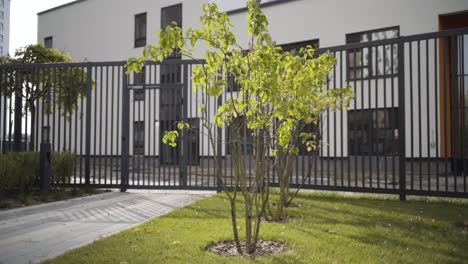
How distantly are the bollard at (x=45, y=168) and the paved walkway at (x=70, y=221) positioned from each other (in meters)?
0.77

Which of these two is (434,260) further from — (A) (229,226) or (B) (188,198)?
(B) (188,198)

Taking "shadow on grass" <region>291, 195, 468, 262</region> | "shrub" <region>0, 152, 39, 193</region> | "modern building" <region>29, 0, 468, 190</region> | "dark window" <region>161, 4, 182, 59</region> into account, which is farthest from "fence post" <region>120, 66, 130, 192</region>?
"dark window" <region>161, 4, 182, 59</region>

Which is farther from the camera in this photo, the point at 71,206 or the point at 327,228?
the point at 71,206

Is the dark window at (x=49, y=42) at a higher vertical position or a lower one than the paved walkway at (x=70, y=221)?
higher

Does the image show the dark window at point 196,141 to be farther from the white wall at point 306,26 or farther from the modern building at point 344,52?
the white wall at point 306,26

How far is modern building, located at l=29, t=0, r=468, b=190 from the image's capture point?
8.65 metres

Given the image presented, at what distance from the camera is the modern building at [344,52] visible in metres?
8.65

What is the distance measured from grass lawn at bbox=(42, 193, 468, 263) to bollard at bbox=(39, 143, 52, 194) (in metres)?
3.44

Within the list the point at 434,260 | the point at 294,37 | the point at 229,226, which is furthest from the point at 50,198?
the point at 294,37

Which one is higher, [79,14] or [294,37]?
[79,14]

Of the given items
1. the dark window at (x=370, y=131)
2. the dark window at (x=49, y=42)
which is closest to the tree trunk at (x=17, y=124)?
the dark window at (x=370, y=131)

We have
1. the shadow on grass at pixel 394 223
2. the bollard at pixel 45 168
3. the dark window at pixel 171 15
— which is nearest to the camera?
the shadow on grass at pixel 394 223

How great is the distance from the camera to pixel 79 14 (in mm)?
28547

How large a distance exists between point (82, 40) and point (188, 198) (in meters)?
22.8
